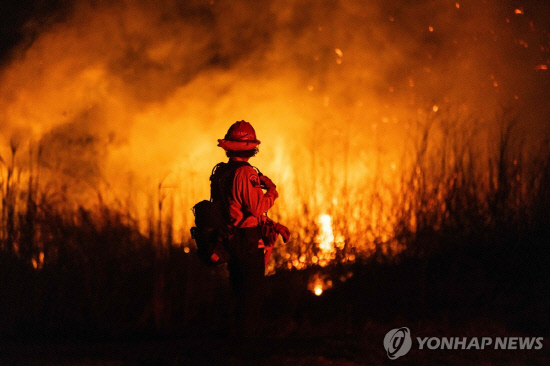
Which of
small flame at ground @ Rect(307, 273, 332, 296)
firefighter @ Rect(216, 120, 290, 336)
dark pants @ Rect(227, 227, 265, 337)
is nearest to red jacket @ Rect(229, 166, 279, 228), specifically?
firefighter @ Rect(216, 120, 290, 336)

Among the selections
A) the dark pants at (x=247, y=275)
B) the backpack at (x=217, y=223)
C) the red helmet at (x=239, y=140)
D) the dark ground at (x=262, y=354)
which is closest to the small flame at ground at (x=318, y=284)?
the dark ground at (x=262, y=354)

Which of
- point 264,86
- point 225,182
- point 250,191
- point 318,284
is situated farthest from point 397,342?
point 264,86

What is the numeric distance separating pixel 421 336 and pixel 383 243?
6.50 ft

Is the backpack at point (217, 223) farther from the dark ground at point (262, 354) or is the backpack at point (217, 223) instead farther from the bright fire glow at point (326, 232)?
the bright fire glow at point (326, 232)

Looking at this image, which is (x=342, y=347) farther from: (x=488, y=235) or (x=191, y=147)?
(x=191, y=147)

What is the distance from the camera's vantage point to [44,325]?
7.38 meters

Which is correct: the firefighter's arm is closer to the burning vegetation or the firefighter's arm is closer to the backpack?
the backpack

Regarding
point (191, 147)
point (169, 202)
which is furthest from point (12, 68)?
point (169, 202)

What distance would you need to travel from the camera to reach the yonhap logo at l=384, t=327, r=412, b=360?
18.2ft

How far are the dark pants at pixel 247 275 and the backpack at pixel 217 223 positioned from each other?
0.09 metres

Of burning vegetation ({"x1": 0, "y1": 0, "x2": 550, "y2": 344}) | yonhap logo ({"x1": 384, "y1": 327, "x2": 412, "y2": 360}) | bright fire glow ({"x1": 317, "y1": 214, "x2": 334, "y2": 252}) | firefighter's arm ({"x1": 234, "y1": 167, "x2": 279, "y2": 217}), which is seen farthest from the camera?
burning vegetation ({"x1": 0, "y1": 0, "x2": 550, "y2": 344})

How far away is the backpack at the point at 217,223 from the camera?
17.2 ft

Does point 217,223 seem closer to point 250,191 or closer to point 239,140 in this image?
point 250,191

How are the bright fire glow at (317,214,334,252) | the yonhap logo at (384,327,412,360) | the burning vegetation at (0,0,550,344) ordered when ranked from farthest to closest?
1. the burning vegetation at (0,0,550,344)
2. the bright fire glow at (317,214,334,252)
3. the yonhap logo at (384,327,412,360)
